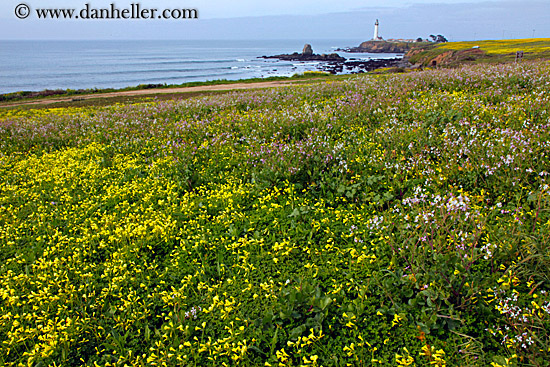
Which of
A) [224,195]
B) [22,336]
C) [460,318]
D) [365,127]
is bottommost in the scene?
[22,336]

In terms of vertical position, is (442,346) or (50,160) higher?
(50,160)

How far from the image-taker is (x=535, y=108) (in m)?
8.16

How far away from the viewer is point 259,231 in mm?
5801

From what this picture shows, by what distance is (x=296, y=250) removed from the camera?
17.1 feet

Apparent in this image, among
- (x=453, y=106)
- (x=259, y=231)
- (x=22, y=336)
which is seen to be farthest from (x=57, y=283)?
(x=453, y=106)

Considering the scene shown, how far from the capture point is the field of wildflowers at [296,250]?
12.1 ft

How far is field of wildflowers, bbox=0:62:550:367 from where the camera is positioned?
369 cm

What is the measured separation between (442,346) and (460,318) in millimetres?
406

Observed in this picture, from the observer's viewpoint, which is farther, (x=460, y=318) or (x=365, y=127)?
(x=365, y=127)

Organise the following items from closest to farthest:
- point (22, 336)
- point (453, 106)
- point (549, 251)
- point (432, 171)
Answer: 1. point (549, 251)
2. point (22, 336)
3. point (432, 171)
4. point (453, 106)

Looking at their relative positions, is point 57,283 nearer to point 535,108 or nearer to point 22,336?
point 22,336

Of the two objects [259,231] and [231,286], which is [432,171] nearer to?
[259,231]

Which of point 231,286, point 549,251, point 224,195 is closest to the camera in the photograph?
point 549,251

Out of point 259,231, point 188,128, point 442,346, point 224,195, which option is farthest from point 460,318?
point 188,128
